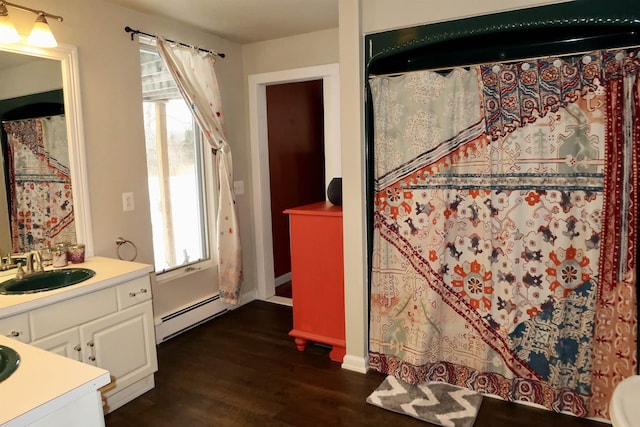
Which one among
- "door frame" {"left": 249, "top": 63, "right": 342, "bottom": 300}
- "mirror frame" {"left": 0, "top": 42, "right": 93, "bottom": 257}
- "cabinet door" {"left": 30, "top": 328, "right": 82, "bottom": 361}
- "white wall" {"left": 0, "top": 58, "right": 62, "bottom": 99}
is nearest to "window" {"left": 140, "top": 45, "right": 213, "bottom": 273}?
"door frame" {"left": 249, "top": 63, "right": 342, "bottom": 300}

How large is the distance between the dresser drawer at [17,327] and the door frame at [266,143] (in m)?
2.26

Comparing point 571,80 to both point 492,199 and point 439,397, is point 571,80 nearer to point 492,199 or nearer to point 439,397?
point 492,199

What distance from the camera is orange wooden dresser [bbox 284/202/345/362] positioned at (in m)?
2.91

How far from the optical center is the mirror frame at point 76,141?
2568mm

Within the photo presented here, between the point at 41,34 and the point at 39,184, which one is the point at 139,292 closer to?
the point at 39,184

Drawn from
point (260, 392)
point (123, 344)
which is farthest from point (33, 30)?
point (260, 392)

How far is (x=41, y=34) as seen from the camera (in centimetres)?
228

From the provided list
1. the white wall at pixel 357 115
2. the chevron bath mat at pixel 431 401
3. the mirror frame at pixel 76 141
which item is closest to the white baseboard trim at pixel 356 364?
the white wall at pixel 357 115

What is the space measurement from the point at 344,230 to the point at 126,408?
159 centimetres

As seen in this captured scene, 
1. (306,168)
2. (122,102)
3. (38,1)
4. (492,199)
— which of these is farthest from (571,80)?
(306,168)

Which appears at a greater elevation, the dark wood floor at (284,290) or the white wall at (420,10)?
the white wall at (420,10)

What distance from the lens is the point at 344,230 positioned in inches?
108

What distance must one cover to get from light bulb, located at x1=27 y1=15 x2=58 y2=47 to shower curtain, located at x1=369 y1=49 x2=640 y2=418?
69.1 inches

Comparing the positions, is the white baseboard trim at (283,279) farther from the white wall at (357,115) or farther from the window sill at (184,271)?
the white wall at (357,115)
